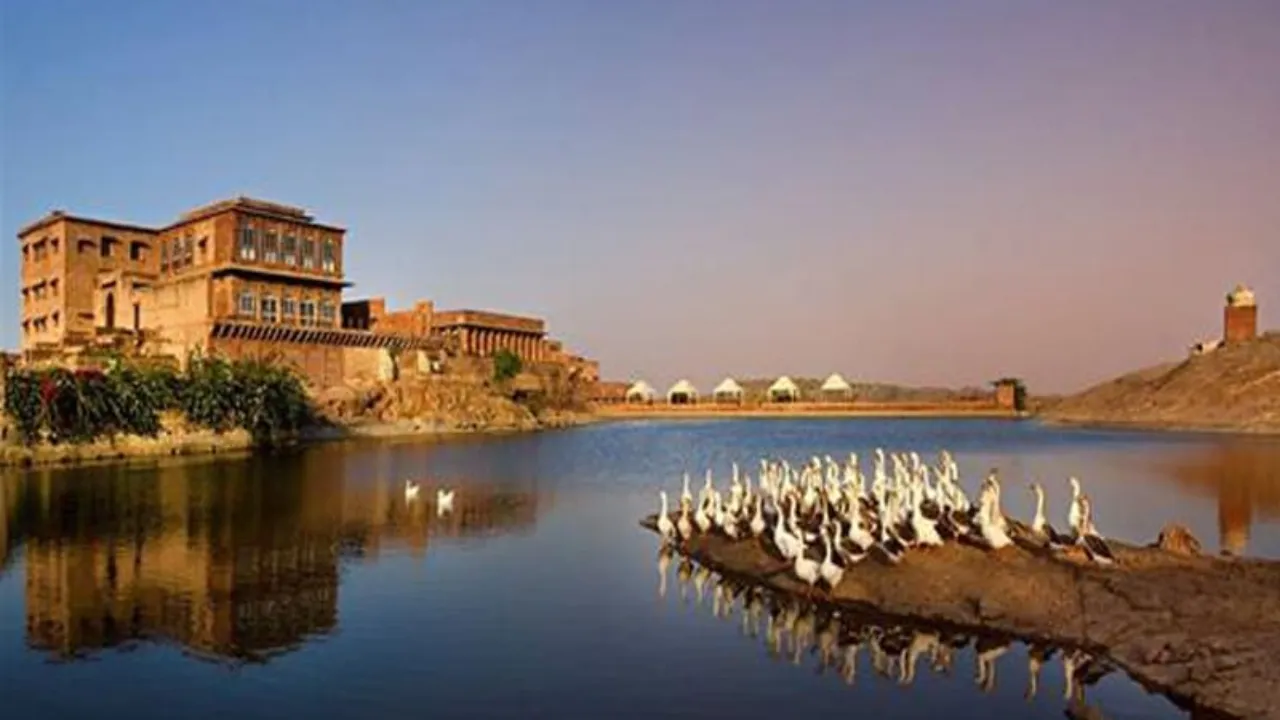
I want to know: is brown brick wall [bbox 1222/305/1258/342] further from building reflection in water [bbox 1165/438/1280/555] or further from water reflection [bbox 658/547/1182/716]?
water reflection [bbox 658/547/1182/716]

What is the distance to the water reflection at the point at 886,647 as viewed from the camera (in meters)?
16.4

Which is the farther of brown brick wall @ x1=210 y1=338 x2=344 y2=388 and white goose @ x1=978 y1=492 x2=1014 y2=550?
brown brick wall @ x1=210 y1=338 x2=344 y2=388

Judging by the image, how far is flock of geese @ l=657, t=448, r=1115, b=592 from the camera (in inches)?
834

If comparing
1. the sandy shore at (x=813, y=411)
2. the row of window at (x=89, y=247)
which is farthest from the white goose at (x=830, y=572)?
the sandy shore at (x=813, y=411)

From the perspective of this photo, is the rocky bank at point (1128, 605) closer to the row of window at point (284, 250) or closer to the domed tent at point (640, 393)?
the row of window at point (284, 250)

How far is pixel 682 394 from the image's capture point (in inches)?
6122

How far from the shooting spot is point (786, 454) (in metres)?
64.1

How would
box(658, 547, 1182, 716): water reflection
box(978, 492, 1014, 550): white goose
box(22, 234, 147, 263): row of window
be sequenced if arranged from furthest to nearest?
box(22, 234, 147, 263): row of window < box(978, 492, 1014, 550): white goose < box(658, 547, 1182, 716): water reflection

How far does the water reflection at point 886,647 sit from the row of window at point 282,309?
→ 6798 centimetres

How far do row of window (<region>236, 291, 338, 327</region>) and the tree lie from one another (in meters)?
25.7

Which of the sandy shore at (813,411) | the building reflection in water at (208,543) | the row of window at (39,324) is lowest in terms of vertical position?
the building reflection in water at (208,543)

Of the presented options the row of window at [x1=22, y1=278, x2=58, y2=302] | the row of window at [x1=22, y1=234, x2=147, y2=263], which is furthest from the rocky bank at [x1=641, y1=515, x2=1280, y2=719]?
the row of window at [x1=22, y1=278, x2=58, y2=302]

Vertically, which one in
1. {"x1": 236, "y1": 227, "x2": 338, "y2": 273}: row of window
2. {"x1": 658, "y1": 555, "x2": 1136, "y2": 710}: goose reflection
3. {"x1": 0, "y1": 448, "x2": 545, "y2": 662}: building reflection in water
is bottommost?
{"x1": 658, "y1": 555, "x2": 1136, "y2": 710}: goose reflection

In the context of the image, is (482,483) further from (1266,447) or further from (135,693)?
(1266,447)
